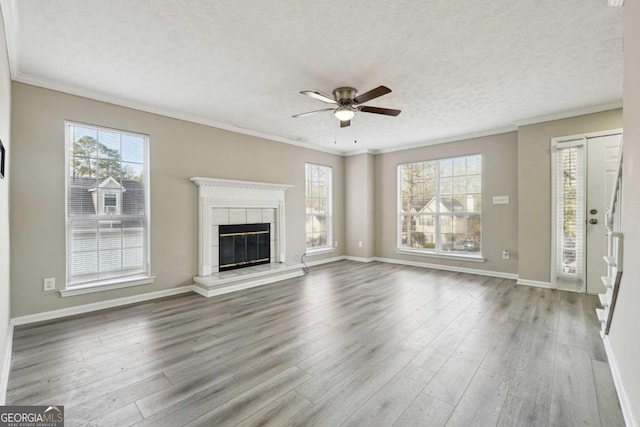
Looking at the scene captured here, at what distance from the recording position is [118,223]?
375 cm

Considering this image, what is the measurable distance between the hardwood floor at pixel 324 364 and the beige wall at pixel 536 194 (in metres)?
0.85

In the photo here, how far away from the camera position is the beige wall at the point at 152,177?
10.0ft

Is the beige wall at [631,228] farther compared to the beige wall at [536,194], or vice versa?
the beige wall at [536,194]

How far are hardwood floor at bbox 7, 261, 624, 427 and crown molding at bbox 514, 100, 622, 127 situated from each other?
259cm

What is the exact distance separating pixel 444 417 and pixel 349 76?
116 inches

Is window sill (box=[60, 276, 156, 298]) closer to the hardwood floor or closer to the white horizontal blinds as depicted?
the hardwood floor

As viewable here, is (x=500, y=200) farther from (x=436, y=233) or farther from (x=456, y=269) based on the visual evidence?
(x=456, y=269)

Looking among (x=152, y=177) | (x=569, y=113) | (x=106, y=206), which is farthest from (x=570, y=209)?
(x=106, y=206)

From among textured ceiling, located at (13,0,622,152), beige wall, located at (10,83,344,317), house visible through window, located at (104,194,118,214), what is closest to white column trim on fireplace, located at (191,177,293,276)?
beige wall, located at (10,83,344,317)

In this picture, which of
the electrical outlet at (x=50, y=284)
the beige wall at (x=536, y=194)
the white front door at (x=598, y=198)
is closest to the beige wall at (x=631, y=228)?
the white front door at (x=598, y=198)

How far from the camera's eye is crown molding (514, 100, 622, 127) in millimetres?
3924

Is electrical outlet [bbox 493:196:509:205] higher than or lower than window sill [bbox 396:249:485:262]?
higher

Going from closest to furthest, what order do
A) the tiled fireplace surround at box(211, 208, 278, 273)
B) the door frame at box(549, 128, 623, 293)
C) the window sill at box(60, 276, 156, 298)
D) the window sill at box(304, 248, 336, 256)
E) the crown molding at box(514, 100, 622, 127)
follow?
the window sill at box(60, 276, 156, 298)
the crown molding at box(514, 100, 622, 127)
the door frame at box(549, 128, 623, 293)
the tiled fireplace surround at box(211, 208, 278, 273)
the window sill at box(304, 248, 336, 256)

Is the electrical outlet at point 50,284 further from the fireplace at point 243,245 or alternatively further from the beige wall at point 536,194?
the beige wall at point 536,194
